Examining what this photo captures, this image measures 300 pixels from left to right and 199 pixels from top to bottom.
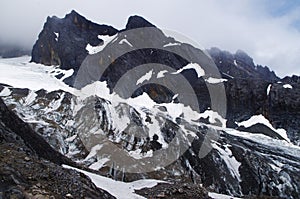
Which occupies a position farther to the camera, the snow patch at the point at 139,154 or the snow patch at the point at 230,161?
the snow patch at the point at 230,161

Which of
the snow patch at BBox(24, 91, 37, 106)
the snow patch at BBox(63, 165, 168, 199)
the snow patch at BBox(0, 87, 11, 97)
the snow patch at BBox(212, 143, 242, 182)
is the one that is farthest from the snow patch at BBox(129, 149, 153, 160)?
the snow patch at BBox(63, 165, 168, 199)

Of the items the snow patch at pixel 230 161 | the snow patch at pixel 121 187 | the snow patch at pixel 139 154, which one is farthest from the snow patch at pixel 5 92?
the snow patch at pixel 121 187

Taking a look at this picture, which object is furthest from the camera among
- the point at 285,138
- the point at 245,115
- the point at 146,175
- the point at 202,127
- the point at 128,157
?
the point at 245,115

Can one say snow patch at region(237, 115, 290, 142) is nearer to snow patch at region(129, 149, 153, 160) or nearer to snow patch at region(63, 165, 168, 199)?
snow patch at region(129, 149, 153, 160)

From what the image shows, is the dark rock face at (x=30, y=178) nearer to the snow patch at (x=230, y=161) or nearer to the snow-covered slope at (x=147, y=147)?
the snow-covered slope at (x=147, y=147)

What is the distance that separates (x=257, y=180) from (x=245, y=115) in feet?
313

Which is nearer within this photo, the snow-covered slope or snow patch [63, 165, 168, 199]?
snow patch [63, 165, 168, 199]

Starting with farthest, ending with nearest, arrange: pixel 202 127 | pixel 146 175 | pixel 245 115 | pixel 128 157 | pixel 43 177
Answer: pixel 245 115 → pixel 202 127 → pixel 128 157 → pixel 146 175 → pixel 43 177

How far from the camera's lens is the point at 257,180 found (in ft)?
353

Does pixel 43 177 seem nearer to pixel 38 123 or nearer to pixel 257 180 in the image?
pixel 38 123

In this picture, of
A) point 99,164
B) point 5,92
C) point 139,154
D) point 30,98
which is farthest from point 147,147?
point 5,92

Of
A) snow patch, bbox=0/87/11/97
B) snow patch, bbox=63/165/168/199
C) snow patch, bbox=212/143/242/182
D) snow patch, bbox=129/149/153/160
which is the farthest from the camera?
snow patch, bbox=0/87/11/97

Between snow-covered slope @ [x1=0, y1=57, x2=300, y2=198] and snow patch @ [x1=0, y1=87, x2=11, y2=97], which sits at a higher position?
snow patch @ [x1=0, y1=87, x2=11, y2=97]

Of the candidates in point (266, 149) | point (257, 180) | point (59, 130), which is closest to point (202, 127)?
point (266, 149)
